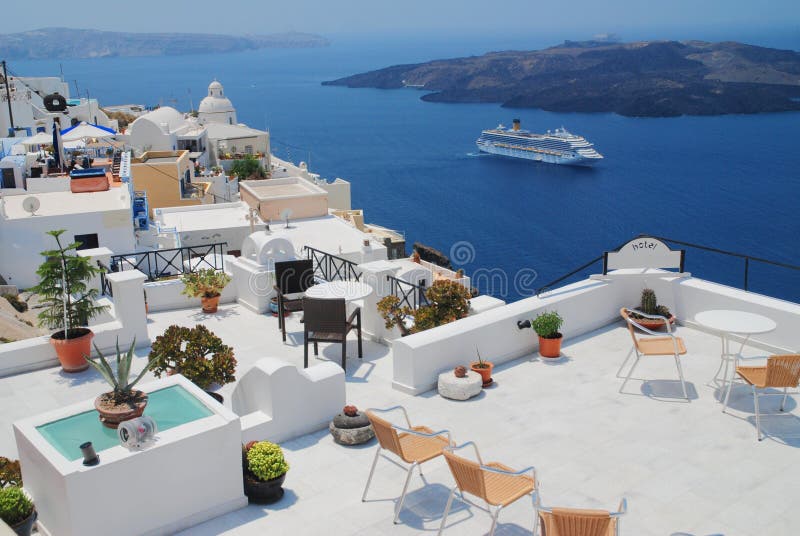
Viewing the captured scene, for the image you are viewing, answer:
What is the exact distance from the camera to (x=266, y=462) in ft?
19.8

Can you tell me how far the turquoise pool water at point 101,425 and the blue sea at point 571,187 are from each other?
48439mm

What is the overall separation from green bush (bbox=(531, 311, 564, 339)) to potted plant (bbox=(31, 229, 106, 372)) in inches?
212

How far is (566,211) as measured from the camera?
7862 centimetres

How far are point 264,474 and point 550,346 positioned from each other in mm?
4188

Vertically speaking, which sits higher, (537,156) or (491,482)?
(491,482)

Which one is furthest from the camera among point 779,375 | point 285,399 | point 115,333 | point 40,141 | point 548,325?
point 40,141

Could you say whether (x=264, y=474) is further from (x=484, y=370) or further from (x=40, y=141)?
(x=40, y=141)

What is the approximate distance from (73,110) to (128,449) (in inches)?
2481

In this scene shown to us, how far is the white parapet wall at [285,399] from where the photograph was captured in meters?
6.95

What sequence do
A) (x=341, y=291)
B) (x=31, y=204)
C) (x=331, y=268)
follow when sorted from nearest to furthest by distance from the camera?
(x=341, y=291)
(x=331, y=268)
(x=31, y=204)

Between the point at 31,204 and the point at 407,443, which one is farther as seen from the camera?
the point at 31,204

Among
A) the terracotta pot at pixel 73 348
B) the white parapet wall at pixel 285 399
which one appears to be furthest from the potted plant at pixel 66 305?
the white parapet wall at pixel 285 399

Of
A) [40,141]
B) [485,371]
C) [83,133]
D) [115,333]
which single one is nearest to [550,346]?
[485,371]

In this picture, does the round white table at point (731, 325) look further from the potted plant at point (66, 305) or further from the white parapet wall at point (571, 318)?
the potted plant at point (66, 305)
